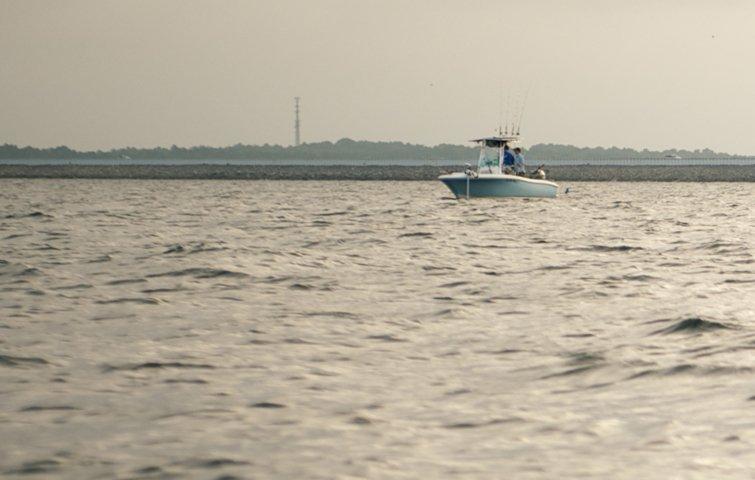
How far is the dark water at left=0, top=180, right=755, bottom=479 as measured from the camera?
7.84 m

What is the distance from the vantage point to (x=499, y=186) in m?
49.0

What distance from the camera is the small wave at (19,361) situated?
11.2 metres

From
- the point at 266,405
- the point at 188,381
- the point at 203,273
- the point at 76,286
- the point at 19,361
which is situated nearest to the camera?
A: the point at 266,405

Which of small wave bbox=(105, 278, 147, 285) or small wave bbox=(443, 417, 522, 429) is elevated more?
small wave bbox=(443, 417, 522, 429)

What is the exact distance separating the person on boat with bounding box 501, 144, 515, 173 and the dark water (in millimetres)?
26429

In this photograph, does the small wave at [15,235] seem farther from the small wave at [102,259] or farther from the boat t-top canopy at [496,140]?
the boat t-top canopy at [496,140]

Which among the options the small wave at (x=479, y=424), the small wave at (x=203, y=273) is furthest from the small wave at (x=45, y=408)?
the small wave at (x=203, y=273)

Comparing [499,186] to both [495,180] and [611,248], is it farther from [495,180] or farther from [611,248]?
[611,248]

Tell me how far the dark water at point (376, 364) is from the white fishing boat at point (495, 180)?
23.8 meters

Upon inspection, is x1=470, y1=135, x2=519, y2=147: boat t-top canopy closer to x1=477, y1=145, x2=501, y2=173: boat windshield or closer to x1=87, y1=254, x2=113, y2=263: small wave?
x1=477, y1=145, x2=501, y2=173: boat windshield

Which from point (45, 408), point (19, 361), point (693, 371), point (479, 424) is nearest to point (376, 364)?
point (479, 424)

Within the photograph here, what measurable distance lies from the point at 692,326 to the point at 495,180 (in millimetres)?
35430

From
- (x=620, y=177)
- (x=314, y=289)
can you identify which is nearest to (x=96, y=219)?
(x=314, y=289)

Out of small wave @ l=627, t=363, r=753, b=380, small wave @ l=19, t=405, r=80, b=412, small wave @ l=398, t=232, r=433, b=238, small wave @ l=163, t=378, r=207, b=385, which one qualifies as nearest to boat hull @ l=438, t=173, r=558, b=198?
small wave @ l=398, t=232, r=433, b=238
